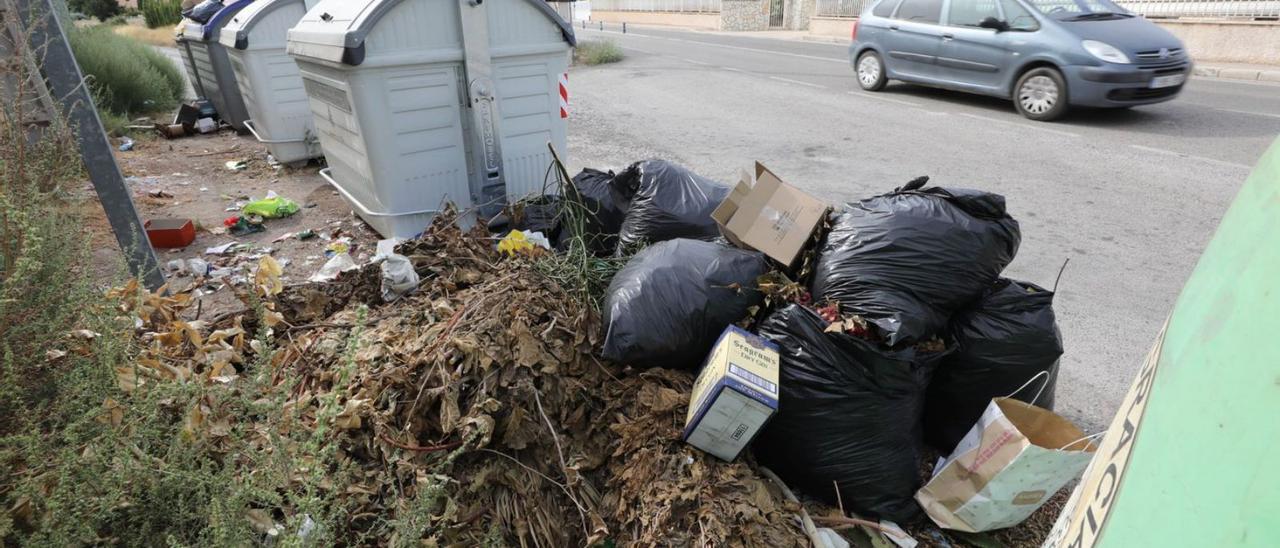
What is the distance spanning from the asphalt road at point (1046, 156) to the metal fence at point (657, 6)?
1962 centimetres

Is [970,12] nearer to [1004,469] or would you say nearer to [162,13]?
[1004,469]

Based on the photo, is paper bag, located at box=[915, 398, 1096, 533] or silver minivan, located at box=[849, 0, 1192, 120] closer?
paper bag, located at box=[915, 398, 1096, 533]

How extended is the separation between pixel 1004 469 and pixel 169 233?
15.0 ft

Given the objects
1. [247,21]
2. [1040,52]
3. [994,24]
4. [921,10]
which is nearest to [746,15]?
[921,10]

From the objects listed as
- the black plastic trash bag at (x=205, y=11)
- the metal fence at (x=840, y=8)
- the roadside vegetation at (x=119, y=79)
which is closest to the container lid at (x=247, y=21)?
the black plastic trash bag at (x=205, y=11)

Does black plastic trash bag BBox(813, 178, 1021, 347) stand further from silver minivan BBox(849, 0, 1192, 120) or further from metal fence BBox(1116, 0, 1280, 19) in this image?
metal fence BBox(1116, 0, 1280, 19)

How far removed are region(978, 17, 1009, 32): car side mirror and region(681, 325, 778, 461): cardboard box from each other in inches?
275

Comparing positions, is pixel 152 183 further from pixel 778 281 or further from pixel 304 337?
pixel 778 281

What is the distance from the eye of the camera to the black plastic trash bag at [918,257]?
2039mm

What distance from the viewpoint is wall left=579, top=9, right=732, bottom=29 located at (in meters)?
26.6

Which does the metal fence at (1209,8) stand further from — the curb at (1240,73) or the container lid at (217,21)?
the container lid at (217,21)

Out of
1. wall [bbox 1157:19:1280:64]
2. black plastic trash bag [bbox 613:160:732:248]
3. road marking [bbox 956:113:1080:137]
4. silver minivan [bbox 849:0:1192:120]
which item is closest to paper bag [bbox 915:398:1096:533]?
black plastic trash bag [bbox 613:160:732:248]

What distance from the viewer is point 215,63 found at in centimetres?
664

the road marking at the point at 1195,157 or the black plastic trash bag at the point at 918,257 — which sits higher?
the black plastic trash bag at the point at 918,257
